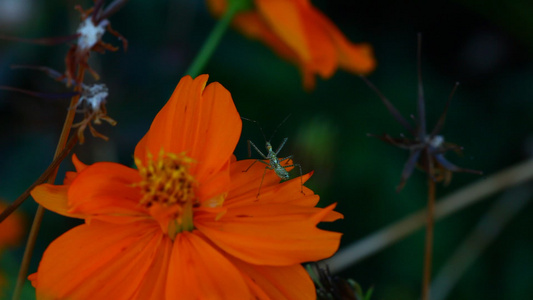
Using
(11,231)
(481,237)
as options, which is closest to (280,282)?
(11,231)

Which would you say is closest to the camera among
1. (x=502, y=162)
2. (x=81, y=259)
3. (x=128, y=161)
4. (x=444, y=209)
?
(x=81, y=259)

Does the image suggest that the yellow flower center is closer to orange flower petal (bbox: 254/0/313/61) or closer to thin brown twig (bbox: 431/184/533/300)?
orange flower petal (bbox: 254/0/313/61)

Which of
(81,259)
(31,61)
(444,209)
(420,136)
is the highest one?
(31,61)

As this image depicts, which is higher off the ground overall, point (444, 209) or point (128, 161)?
point (128, 161)

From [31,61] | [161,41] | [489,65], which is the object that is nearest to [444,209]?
[489,65]

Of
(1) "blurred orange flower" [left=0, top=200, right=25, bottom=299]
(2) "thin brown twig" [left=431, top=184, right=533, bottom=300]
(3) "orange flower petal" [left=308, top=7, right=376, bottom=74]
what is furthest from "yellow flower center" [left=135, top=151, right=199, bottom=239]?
(2) "thin brown twig" [left=431, top=184, right=533, bottom=300]

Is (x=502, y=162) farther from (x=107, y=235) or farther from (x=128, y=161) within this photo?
(x=107, y=235)

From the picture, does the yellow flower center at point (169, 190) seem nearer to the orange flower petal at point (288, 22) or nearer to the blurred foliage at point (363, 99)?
the orange flower petal at point (288, 22)
